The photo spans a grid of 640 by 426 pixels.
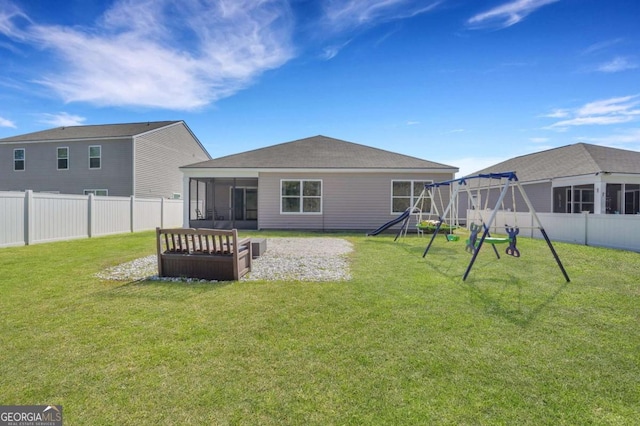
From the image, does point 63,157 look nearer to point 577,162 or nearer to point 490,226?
point 490,226

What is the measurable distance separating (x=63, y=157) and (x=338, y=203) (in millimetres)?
18976

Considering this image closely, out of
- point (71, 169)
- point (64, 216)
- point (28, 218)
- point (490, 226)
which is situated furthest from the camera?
point (71, 169)

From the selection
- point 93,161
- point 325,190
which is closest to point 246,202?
point 325,190

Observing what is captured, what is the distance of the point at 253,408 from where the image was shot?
213 cm

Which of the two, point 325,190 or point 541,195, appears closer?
point 325,190

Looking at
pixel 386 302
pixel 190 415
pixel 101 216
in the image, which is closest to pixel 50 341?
pixel 190 415

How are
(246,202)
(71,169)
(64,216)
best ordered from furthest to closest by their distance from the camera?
(71,169) → (246,202) → (64,216)

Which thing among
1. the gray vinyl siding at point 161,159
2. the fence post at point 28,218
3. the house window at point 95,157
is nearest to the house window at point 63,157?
the house window at point 95,157

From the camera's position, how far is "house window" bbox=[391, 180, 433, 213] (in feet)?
49.2

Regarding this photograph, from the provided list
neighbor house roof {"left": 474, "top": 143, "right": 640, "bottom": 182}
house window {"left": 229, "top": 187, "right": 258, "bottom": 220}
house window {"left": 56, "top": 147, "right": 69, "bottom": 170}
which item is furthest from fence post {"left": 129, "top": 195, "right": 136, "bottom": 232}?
neighbor house roof {"left": 474, "top": 143, "right": 640, "bottom": 182}

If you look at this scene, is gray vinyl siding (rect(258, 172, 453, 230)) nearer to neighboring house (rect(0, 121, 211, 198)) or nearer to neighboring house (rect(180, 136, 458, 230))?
neighboring house (rect(180, 136, 458, 230))

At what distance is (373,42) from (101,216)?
43.7ft

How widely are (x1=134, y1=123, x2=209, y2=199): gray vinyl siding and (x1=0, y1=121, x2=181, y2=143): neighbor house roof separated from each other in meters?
0.61

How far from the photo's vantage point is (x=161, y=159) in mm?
21656
